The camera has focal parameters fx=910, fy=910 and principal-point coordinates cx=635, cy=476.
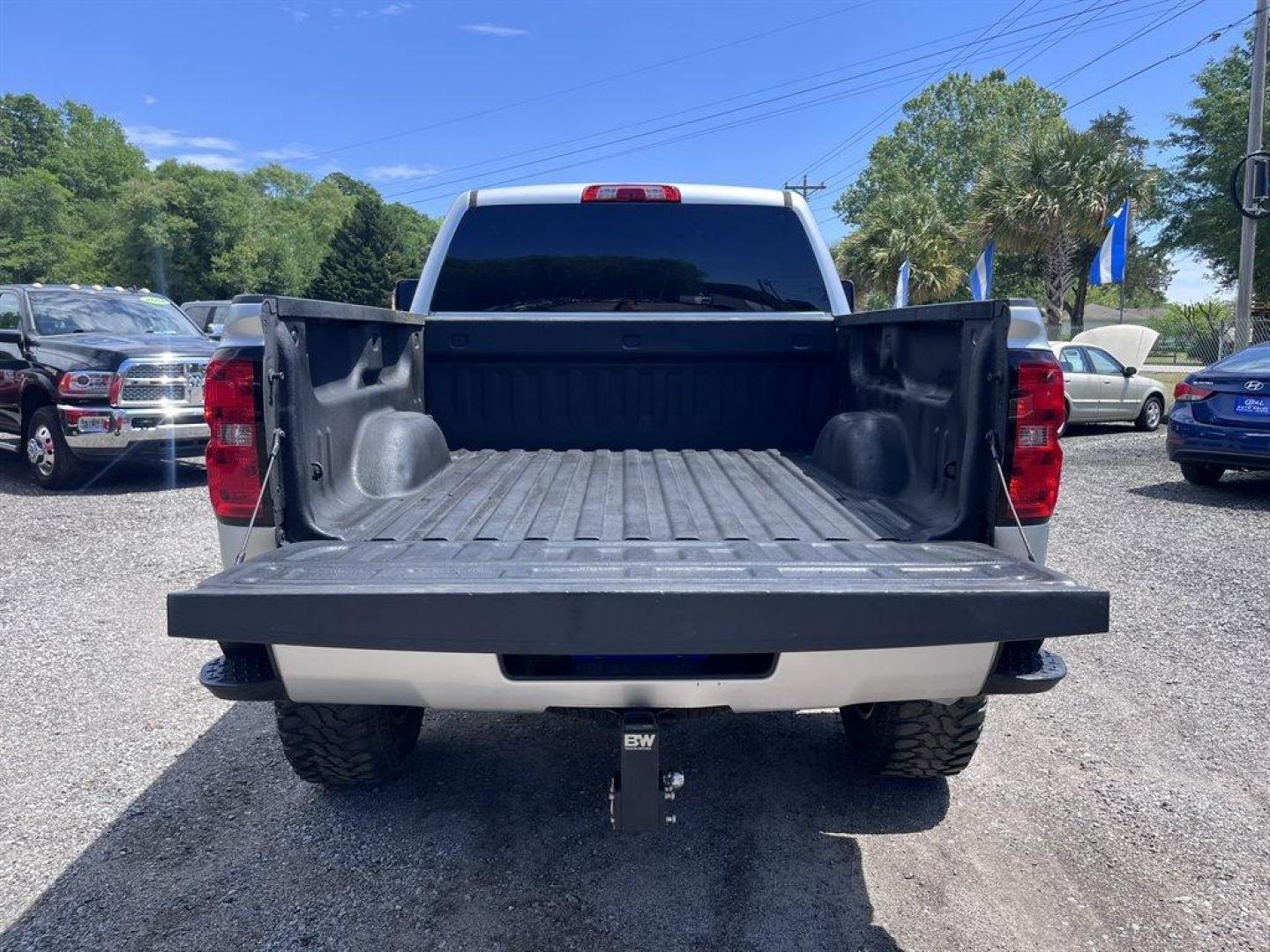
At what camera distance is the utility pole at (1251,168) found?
1521 cm

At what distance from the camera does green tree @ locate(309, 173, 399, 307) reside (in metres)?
56.5

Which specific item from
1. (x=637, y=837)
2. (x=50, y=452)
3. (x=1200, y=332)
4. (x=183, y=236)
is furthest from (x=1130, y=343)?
(x=183, y=236)

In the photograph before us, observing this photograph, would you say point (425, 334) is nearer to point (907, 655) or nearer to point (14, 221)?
point (907, 655)

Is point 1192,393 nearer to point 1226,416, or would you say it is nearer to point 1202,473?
point 1226,416

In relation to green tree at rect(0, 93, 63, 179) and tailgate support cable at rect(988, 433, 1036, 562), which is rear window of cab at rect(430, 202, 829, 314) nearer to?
tailgate support cable at rect(988, 433, 1036, 562)

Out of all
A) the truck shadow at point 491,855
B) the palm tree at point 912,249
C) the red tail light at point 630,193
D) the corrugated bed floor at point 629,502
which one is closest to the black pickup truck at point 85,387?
the truck shadow at point 491,855

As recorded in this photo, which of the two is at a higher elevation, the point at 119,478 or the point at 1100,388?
the point at 1100,388

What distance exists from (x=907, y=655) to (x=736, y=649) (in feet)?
1.44

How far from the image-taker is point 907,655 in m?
2.17

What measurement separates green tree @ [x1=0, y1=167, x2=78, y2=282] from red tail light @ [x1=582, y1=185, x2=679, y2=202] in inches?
2295

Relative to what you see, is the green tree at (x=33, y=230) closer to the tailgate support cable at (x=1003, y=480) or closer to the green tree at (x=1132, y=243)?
the green tree at (x=1132, y=243)

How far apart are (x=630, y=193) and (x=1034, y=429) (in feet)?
7.95

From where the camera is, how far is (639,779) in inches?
94.0

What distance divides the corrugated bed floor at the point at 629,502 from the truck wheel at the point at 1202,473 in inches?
301
